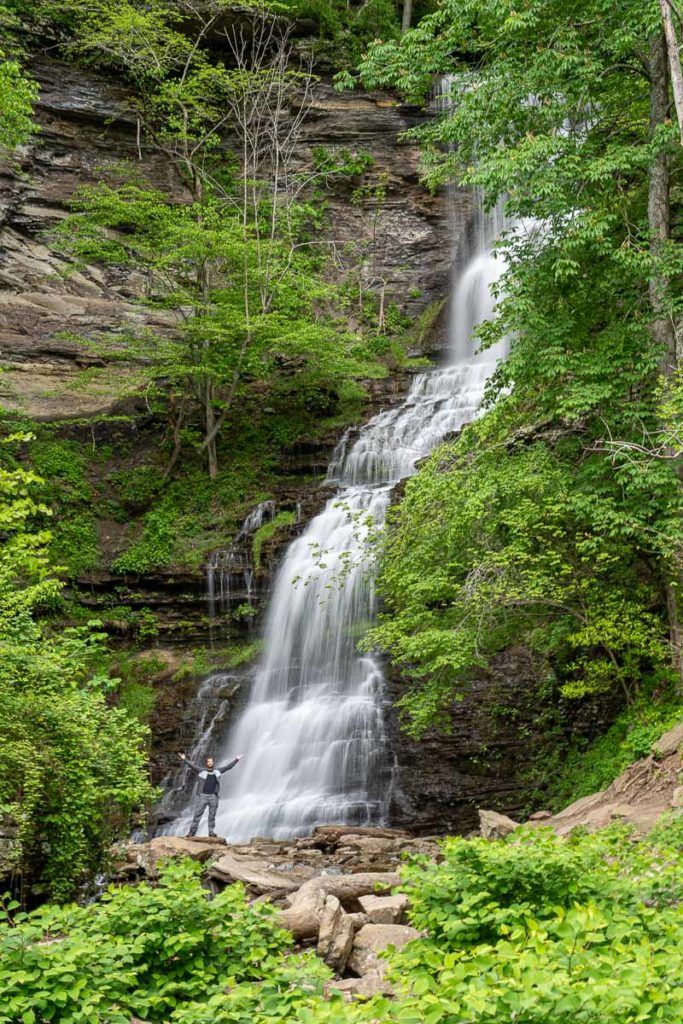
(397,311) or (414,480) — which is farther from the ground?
(397,311)

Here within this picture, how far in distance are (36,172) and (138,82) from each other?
430 centimetres

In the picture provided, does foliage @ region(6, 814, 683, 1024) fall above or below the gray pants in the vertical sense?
above

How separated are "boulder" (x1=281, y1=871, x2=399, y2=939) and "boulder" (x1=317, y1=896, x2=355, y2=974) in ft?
0.49

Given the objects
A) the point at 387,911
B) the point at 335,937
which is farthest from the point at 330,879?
the point at 335,937

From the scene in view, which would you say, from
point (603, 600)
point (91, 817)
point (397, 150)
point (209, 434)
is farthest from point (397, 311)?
point (91, 817)

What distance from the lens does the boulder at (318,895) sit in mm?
7645

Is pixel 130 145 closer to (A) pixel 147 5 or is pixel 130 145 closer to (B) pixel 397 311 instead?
(A) pixel 147 5

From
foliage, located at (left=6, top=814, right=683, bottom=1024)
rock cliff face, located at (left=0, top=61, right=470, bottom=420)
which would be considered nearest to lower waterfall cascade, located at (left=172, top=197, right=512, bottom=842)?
rock cliff face, located at (left=0, top=61, right=470, bottom=420)

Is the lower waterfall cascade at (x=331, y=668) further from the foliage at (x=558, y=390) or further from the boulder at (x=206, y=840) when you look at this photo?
the boulder at (x=206, y=840)

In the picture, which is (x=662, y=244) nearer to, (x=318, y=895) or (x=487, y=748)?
(x=487, y=748)

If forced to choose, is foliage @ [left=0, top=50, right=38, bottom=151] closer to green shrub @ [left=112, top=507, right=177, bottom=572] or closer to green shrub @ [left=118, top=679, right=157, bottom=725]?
green shrub @ [left=112, top=507, right=177, bottom=572]

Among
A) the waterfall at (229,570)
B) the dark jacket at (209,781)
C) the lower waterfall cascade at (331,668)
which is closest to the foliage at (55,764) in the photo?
the dark jacket at (209,781)

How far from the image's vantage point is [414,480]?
14039 mm

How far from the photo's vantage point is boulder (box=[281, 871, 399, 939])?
25.1 ft
